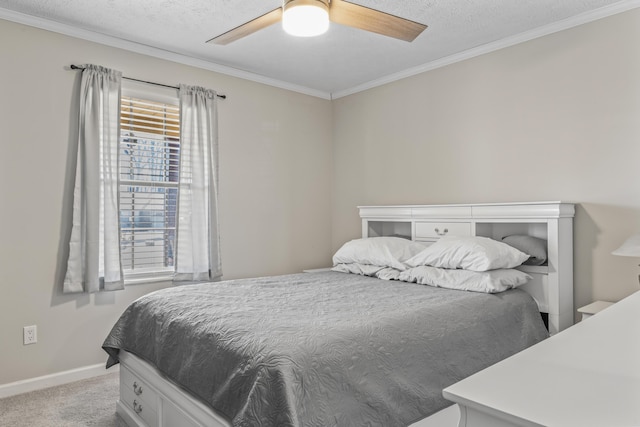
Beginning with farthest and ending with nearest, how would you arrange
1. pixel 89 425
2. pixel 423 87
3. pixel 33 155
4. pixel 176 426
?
pixel 423 87
pixel 33 155
pixel 89 425
pixel 176 426

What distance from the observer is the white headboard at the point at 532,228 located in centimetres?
279

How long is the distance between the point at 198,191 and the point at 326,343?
239 cm

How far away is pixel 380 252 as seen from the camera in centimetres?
329

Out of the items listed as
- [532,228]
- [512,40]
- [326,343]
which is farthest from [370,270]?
[512,40]

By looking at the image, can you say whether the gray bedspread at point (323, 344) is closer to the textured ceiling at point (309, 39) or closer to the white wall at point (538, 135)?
the white wall at point (538, 135)

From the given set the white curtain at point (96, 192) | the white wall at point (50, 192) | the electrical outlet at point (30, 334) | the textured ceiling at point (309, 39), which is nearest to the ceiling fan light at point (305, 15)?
the textured ceiling at point (309, 39)

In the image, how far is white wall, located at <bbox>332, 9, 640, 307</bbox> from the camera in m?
2.76

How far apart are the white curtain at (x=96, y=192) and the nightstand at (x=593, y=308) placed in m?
3.20

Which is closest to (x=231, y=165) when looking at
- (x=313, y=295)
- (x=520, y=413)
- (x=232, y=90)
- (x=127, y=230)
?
(x=232, y=90)

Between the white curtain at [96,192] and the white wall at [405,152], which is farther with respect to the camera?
the white curtain at [96,192]

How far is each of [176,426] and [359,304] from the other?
1.05 meters

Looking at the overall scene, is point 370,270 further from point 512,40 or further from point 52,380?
point 52,380

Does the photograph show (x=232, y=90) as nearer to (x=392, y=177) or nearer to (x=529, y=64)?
(x=392, y=177)

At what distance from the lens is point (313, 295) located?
251 cm
